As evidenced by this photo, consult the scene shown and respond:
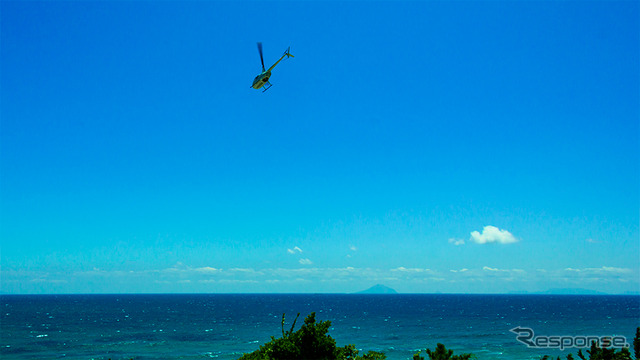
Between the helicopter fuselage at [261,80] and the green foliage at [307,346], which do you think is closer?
the green foliage at [307,346]

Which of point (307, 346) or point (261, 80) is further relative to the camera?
point (261, 80)

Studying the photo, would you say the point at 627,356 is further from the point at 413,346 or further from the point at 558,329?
the point at 558,329

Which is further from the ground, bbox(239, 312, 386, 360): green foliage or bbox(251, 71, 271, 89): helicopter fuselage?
bbox(251, 71, 271, 89): helicopter fuselage

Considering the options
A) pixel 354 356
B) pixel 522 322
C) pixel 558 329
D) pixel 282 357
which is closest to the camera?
pixel 282 357

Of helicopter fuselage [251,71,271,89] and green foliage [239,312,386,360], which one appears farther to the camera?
helicopter fuselage [251,71,271,89]

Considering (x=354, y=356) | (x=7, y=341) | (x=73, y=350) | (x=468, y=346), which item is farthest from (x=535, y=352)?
(x=7, y=341)

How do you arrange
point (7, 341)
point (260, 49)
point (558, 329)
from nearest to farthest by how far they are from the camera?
point (260, 49) → point (7, 341) → point (558, 329)

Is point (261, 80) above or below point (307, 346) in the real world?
above

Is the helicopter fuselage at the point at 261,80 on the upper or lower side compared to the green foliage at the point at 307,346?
upper
